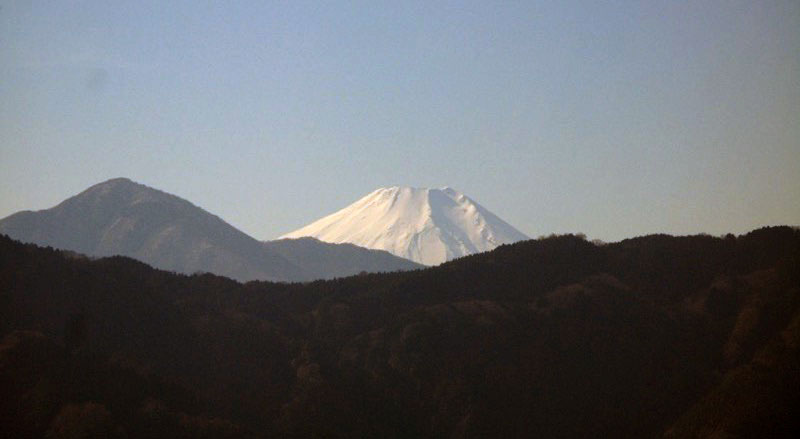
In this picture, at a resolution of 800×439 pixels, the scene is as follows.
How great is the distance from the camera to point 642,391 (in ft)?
390

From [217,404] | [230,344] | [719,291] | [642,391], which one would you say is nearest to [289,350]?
[230,344]

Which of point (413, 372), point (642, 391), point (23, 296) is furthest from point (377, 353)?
point (23, 296)

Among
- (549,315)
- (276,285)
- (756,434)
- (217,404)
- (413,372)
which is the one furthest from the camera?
(276,285)

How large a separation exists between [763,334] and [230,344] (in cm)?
5763

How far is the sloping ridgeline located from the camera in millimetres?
103125

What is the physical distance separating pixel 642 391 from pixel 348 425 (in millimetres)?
30209

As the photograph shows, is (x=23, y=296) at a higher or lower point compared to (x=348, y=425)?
higher

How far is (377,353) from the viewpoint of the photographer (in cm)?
13075

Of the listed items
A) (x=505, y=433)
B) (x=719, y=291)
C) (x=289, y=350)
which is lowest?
(x=505, y=433)

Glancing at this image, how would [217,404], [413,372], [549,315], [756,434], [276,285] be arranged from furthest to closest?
[276,285] < [549,315] < [413,372] < [217,404] < [756,434]

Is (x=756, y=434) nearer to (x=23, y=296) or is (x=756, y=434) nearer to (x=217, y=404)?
(x=217, y=404)

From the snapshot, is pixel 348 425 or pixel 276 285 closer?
pixel 348 425

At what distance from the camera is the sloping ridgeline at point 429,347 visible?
103 meters

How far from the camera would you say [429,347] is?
427 ft
